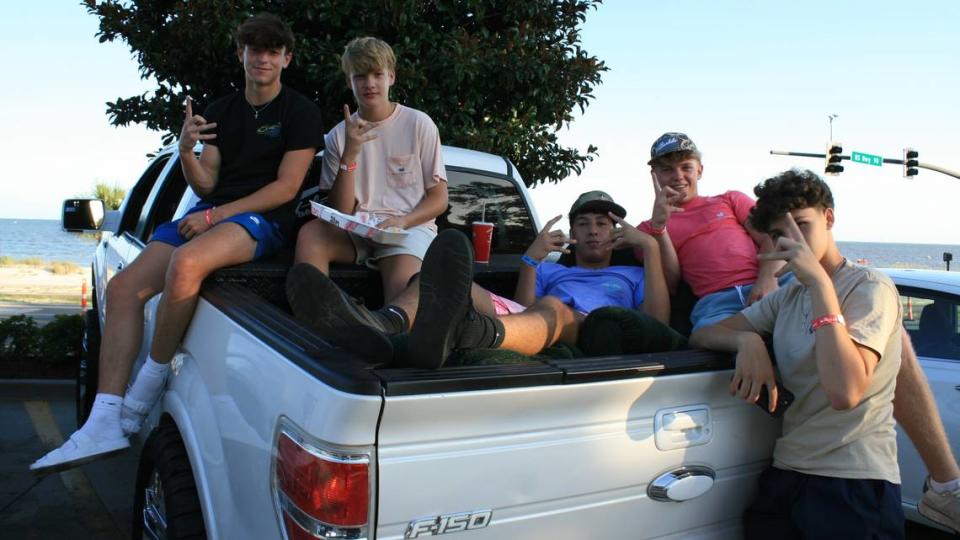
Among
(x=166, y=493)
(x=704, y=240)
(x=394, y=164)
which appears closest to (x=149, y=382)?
(x=166, y=493)

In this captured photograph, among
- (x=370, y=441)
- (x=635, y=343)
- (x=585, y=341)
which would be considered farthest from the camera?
(x=585, y=341)

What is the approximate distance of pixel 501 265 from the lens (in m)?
4.19

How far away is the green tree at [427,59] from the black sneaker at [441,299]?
15.7ft

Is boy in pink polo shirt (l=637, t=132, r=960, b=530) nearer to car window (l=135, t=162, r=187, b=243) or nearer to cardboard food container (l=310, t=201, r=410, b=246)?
cardboard food container (l=310, t=201, r=410, b=246)

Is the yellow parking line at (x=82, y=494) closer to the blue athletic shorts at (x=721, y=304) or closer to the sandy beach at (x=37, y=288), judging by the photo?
the blue athletic shorts at (x=721, y=304)

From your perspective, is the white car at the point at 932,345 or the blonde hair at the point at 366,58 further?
the white car at the point at 932,345

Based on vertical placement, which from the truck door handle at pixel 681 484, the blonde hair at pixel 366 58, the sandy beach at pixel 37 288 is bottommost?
the sandy beach at pixel 37 288

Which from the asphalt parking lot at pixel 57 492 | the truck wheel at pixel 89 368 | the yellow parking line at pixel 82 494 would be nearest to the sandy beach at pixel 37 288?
the yellow parking line at pixel 82 494

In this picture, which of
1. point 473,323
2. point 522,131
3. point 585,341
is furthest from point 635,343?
point 522,131

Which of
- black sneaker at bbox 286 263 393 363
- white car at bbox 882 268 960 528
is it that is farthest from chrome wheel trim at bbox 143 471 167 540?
white car at bbox 882 268 960 528

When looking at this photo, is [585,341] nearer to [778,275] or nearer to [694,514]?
[694,514]

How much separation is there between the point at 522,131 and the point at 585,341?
4.96m

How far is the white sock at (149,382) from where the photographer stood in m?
2.66

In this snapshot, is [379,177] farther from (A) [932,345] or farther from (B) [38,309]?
(B) [38,309]
